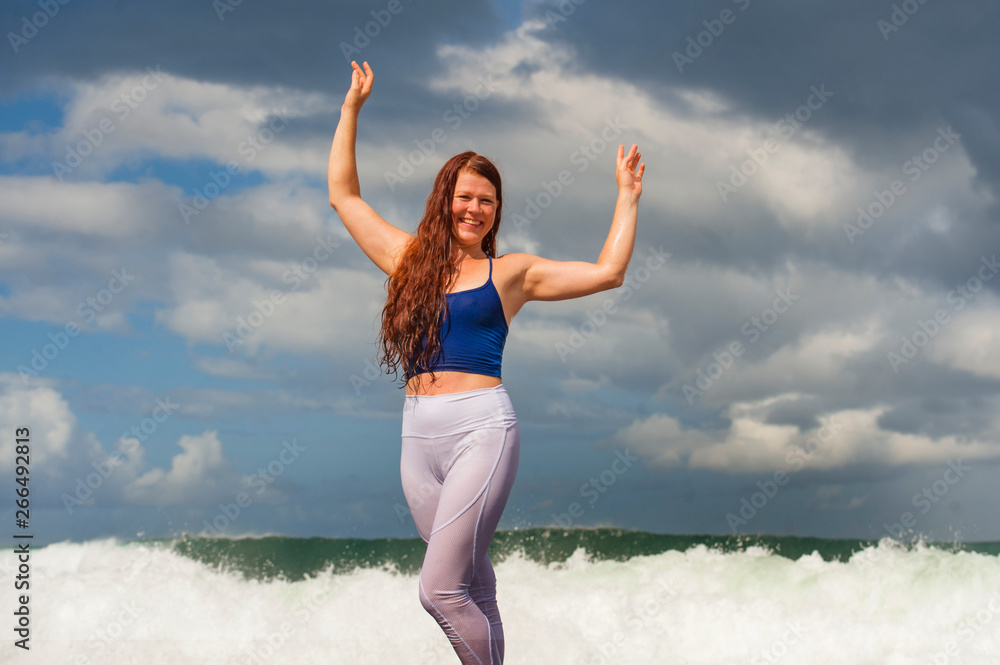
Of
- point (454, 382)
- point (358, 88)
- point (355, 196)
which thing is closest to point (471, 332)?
point (454, 382)

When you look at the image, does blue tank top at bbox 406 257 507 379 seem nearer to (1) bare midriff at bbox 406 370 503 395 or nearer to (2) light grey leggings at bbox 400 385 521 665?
(1) bare midriff at bbox 406 370 503 395

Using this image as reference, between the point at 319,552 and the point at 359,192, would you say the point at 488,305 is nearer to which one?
the point at 359,192

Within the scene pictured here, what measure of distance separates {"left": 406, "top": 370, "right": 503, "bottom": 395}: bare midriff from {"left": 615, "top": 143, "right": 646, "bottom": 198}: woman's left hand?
112cm

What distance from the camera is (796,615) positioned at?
34.3 feet

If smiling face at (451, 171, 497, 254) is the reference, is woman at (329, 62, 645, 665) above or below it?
below

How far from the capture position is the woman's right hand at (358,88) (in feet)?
13.7

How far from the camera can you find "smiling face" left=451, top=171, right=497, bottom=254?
3.78 m

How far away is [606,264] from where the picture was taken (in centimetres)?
365

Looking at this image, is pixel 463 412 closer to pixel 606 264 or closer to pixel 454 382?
pixel 454 382

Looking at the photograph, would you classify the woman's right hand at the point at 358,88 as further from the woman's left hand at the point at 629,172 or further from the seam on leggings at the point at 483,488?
the seam on leggings at the point at 483,488

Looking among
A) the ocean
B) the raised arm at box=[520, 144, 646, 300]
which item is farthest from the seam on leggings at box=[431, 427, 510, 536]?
the ocean

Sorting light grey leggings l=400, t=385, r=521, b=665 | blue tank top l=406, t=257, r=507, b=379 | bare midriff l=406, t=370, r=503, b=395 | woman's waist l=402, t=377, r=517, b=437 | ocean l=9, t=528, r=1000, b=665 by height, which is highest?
blue tank top l=406, t=257, r=507, b=379

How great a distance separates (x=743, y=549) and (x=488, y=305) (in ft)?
34.8

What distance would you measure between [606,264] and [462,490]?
123cm
